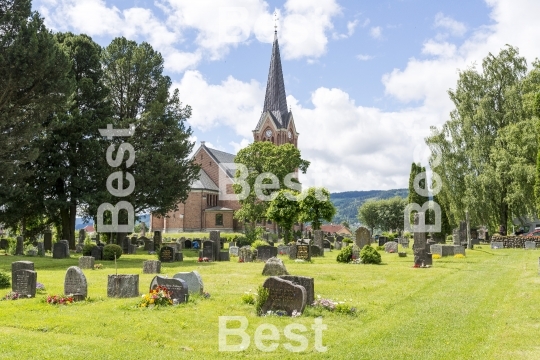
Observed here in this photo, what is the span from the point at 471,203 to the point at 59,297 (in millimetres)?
32936

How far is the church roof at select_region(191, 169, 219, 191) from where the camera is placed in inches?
2729

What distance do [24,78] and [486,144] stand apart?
32.3 meters

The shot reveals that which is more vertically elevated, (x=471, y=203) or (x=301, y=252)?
(x=471, y=203)

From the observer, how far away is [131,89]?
37250 mm

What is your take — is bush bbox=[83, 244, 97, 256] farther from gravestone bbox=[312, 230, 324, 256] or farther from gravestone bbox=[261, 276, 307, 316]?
gravestone bbox=[261, 276, 307, 316]

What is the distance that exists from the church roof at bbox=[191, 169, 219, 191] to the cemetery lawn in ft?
176

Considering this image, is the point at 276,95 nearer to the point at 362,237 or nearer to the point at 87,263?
the point at 362,237

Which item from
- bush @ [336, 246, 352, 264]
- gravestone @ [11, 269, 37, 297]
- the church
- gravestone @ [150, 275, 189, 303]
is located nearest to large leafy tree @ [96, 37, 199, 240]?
bush @ [336, 246, 352, 264]

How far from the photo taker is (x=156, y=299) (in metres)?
11.5

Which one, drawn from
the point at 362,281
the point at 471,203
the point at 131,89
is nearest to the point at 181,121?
the point at 131,89

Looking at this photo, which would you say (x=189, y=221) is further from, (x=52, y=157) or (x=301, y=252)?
(x=301, y=252)

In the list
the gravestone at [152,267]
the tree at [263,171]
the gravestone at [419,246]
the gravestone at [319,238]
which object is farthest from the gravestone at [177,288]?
the tree at [263,171]

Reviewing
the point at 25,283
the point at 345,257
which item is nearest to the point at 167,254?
the point at 345,257

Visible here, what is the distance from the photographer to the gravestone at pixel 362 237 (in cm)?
3253
